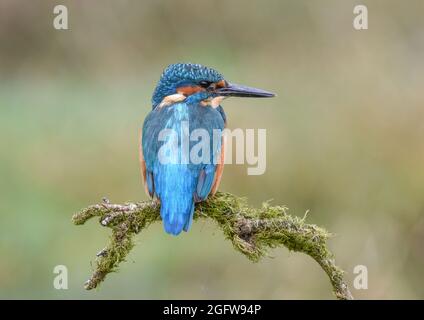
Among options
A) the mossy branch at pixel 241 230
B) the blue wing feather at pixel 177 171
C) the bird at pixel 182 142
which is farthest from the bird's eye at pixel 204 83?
the mossy branch at pixel 241 230

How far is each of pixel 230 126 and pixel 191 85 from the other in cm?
182

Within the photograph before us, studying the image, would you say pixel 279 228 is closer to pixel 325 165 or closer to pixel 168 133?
pixel 168 133

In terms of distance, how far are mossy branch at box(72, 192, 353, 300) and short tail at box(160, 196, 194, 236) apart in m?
0.09

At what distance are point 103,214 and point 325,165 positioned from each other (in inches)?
91.5

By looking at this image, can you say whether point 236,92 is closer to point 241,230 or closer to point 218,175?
point 218,175

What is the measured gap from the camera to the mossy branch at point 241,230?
10.2ft

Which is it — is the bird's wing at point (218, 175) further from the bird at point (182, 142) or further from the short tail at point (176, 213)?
the short tail at point (176, 213)

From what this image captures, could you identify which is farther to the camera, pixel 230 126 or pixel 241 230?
pixel 230 126

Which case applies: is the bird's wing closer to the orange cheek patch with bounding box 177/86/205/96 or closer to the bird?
the bird

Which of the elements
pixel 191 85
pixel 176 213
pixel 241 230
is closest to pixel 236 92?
pixel 191 85

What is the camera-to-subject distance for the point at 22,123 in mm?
6344

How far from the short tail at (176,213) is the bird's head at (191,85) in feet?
A: 1.96

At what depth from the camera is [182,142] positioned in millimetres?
3631

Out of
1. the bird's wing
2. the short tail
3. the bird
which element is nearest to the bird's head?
the bird
